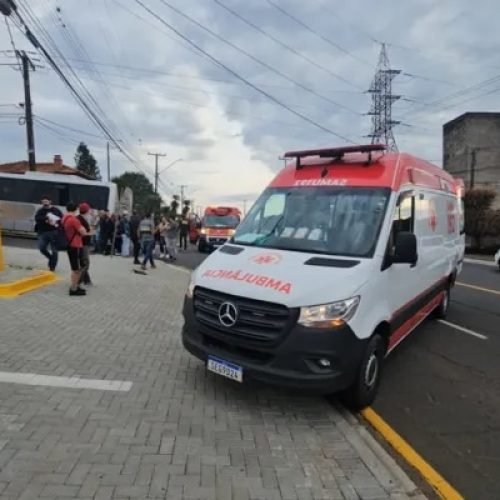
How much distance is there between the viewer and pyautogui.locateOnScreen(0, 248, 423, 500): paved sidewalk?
3305 mm

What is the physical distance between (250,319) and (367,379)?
4.38 ft

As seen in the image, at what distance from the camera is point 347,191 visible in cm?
559

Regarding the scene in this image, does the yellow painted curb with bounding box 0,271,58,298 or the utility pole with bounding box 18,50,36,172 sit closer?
the yellow painted curb with bounding box 0,271,58,298

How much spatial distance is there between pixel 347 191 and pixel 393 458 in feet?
9.14

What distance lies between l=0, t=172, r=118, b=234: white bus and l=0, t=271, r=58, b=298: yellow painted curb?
14542 mm

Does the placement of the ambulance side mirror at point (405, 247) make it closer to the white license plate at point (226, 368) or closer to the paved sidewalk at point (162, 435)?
the paved sidewalk at point (162, 435)

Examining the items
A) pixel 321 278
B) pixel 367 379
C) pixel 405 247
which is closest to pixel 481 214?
pixel 405 247

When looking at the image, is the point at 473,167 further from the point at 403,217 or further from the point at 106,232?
the point at 403,217

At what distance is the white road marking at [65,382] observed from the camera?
16.1 feet

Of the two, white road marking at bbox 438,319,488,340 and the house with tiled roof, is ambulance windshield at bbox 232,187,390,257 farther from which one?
the house with tiled roof

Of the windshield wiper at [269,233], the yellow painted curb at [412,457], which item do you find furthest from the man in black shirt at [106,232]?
the yellow painted curb at [412,457]

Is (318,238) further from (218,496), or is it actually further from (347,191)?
(218,496)

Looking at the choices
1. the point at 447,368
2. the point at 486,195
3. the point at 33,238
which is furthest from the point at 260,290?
the point at 486,195

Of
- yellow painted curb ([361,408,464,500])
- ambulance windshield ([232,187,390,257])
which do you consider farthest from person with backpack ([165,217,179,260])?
yellow painted curb ([361,408,464,500])
